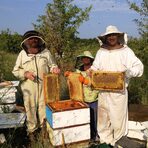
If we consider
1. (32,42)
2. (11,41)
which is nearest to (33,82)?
(32,42)

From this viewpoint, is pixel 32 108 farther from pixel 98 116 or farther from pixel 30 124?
pixel 98 116

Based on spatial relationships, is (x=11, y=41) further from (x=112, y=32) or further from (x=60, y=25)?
(x=112, y=32)

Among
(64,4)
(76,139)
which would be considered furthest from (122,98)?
(64,4)

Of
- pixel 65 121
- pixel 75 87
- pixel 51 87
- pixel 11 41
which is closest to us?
pixel 65 121

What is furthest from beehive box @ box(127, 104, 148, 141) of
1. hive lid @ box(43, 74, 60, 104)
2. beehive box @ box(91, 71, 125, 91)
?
hive lid @ box(43, 74, 60, 104)

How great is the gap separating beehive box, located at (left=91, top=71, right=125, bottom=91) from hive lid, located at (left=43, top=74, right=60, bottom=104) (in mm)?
565

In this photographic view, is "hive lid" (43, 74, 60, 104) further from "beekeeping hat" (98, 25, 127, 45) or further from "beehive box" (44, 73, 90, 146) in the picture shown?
"beekeeping hat" (98, 25, 127, 45)

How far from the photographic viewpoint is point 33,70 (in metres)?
5.48

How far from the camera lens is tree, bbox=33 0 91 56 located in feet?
36.0

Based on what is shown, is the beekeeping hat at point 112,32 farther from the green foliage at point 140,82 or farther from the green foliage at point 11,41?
the green foliage at point 11,41

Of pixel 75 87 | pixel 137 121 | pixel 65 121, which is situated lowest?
pixel 137 121

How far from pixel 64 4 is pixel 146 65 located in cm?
376

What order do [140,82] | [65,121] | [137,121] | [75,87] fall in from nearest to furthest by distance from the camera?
1. [65,121]
2. [75,87]
3. [137,121]
4. [140,82]

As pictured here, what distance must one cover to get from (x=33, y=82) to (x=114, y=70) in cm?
126
